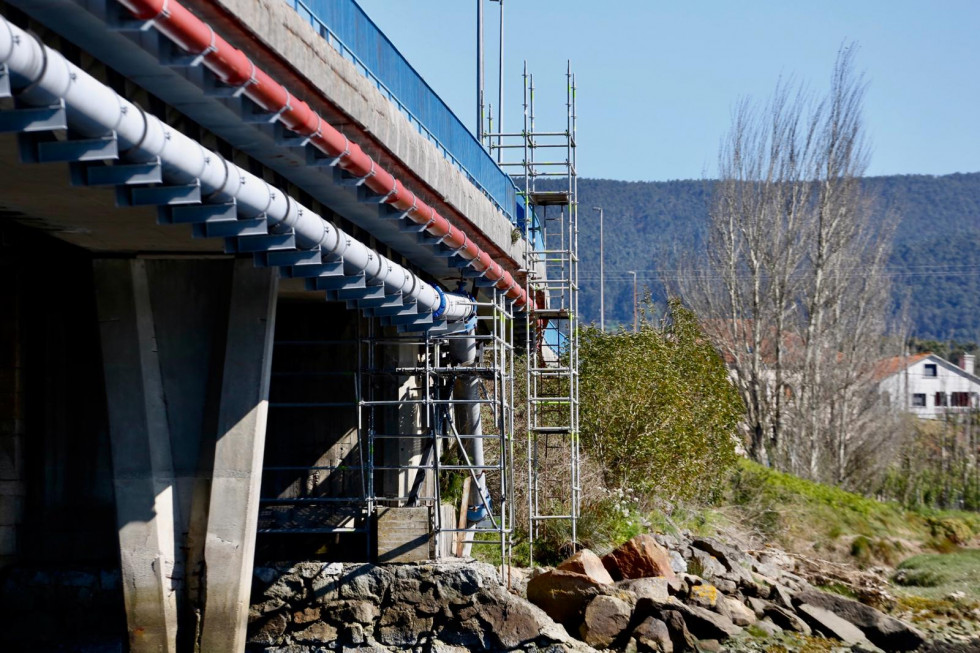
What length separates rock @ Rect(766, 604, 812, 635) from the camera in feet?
56.4

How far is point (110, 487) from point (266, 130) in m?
6.39

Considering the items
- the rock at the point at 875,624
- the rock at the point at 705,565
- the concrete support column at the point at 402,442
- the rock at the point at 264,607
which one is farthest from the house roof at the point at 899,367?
the rock at the point at 264,607

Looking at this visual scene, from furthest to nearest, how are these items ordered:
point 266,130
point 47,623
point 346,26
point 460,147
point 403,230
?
point 460,147 < point 47,623 < point 403,230 < point 346,26 < point 266,130

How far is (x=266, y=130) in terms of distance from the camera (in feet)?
32.4

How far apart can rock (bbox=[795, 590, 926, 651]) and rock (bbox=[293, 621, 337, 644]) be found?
287 inches

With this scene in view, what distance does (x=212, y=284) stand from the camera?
12.9 meters

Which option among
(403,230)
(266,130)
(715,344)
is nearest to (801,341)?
(715,344)

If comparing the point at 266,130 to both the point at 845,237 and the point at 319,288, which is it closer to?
the point at 319,288

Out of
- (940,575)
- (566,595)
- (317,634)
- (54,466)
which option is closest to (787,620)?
(566,595)

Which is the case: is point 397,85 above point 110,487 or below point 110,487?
above

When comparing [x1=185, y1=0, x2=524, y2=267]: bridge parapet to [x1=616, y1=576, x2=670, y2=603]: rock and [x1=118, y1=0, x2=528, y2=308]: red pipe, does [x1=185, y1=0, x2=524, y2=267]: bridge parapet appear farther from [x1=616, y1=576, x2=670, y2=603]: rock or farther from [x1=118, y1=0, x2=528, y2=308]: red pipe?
[x1=616, y1=576, x2=670, y2=603]: rock

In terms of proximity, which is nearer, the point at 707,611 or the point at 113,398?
the point at 113,398

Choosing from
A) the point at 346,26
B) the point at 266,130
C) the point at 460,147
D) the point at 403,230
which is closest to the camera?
the point at 266,130

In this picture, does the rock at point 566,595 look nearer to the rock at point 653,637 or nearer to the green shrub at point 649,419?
the rock at point 653,637
